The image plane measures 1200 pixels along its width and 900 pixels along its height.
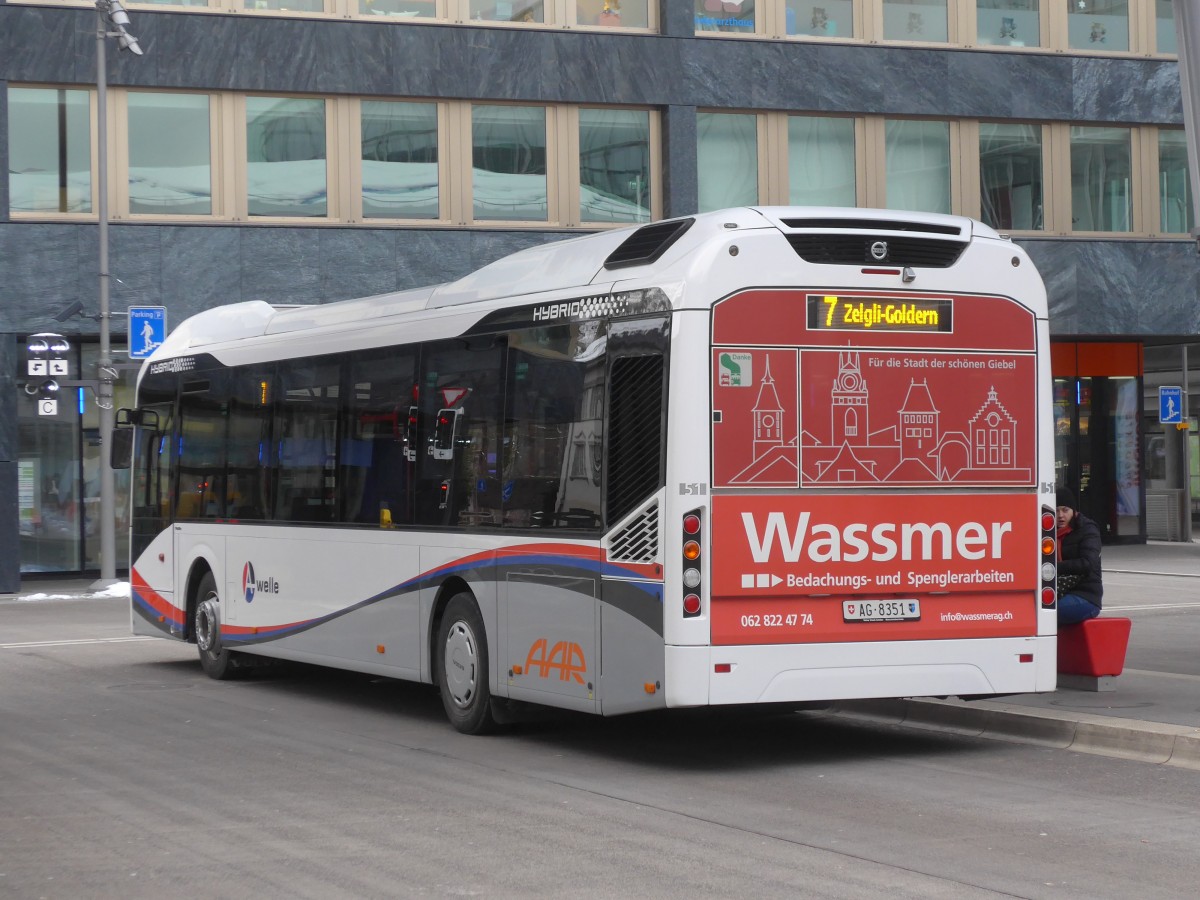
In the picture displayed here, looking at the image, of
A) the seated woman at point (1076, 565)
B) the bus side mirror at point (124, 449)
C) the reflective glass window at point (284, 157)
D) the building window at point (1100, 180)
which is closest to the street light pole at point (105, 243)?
the reflective glass window at point (284, 157)

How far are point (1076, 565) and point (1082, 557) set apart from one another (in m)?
0.08

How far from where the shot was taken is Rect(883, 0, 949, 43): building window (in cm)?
3328

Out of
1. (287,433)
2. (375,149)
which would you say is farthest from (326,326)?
(375,149)

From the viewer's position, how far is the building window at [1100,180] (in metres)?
34.7

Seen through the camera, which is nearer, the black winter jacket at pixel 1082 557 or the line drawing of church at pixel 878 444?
the line drawing of church at pixel 878 444

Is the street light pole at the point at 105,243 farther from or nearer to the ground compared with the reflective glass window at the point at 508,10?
nearer to the ground

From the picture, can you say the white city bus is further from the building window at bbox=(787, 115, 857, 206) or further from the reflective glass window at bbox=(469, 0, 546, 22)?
the building window at bbox=(787, 115, 857, 206)

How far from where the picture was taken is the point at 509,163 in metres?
30.9

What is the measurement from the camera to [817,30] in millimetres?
32812

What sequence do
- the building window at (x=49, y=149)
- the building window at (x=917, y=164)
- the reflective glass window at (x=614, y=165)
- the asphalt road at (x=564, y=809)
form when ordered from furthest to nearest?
1. the building window at (x=917, y=164)
2. the reflective glass window at (x=614, y=165)
3. the building window at (x=49, y=149)
4. the asphalt road at (x=564, y=809)

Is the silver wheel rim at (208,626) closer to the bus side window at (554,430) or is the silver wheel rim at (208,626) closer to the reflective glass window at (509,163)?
the bus side window at (554,430)

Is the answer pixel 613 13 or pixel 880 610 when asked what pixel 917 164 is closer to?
pixel 613 13

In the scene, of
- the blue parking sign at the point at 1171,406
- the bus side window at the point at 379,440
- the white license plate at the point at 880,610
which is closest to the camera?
the white license plate at the point at 880,610

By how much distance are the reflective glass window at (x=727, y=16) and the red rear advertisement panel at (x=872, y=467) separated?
881 inches
